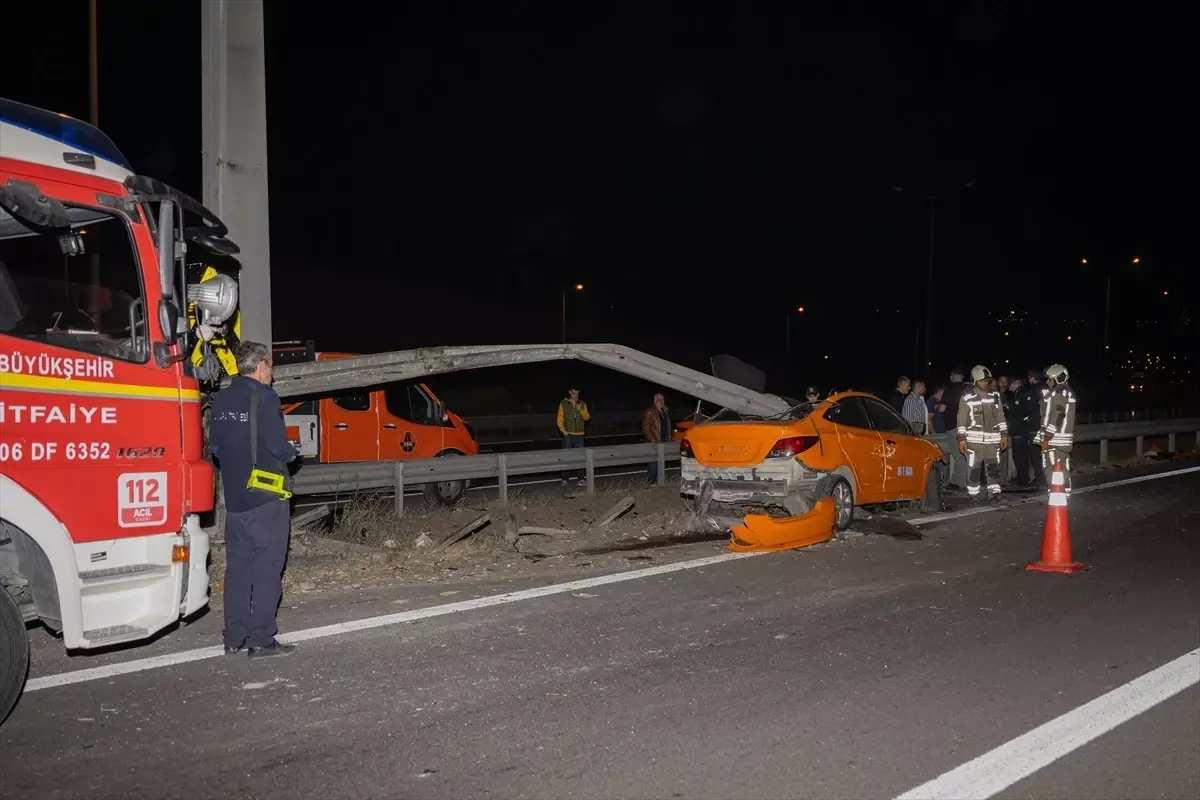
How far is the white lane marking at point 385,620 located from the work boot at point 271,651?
0.25 m

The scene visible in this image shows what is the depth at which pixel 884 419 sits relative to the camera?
12.1 meters

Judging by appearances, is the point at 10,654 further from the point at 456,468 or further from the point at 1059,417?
the point at 1059,417

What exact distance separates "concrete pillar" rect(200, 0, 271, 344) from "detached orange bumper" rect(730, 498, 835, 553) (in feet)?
16.1

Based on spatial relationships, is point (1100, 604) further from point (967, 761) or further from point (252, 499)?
Result: point (252, 499)

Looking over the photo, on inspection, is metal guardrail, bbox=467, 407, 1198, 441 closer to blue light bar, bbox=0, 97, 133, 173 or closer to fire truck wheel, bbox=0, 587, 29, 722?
blue light bar, bbox=0, 97, 133, 173

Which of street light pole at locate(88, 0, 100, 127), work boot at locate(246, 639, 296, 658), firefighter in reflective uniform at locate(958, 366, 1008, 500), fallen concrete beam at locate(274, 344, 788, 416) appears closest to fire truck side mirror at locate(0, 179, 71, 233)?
work boot at locate(246, 639, 296, 658)

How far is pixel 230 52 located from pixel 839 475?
7.36 m

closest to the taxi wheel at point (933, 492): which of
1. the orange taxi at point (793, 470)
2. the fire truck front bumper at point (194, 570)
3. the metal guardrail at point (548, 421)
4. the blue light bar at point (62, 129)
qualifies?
the orange taxi at point (793, 470)

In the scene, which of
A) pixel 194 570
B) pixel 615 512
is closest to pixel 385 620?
pixel 194 570

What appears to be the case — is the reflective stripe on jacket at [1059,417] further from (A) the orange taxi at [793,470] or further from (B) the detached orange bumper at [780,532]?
(B) the detached orange bumper at [780,532]

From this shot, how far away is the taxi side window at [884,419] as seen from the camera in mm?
11836

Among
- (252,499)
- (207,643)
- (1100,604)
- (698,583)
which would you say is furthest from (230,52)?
(1100,604)

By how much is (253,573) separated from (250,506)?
0.42 m

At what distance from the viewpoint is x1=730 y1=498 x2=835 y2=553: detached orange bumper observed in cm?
984
